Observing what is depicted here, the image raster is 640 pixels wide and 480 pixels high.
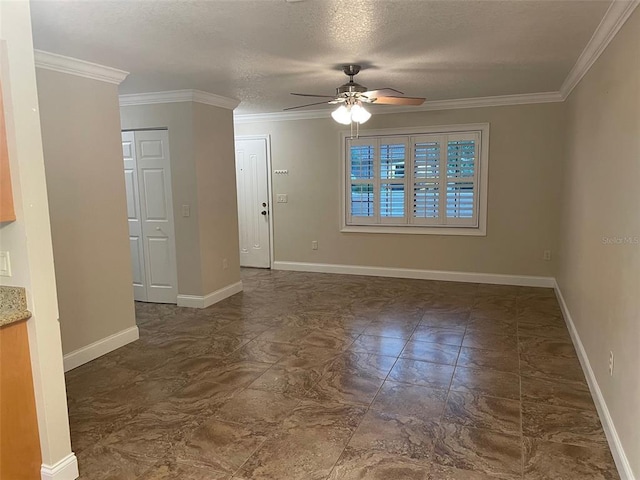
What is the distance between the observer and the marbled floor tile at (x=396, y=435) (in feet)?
8.07

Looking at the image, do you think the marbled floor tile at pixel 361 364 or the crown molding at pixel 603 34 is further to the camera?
the marbled floor tile at pixel 361 364

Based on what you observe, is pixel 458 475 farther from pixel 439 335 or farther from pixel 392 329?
pixel 392 329

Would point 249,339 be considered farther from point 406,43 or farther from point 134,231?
point 406,43

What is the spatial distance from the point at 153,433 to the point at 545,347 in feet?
10.1

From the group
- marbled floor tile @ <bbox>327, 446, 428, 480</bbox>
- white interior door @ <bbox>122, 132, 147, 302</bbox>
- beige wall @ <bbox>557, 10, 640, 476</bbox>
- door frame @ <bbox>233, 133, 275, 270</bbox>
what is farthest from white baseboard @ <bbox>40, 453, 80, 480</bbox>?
door frame @ <bbox>233, 133, 275, 270</bbox>

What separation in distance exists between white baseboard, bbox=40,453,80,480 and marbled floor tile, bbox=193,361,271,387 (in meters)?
1.12

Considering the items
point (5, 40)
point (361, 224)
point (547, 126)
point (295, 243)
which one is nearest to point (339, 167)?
point (361, 224)

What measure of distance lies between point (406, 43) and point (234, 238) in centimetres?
333

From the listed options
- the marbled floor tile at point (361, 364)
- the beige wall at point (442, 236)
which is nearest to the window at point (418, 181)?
the beige wall at point (442, 236)

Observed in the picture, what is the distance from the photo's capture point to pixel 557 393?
3037 mm

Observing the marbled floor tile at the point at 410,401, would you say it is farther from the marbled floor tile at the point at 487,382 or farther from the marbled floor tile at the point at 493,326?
the marbled floor tile at the point at 493,326

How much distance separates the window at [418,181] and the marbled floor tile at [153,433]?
425cm

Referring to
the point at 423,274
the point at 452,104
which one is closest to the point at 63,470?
the point at 423,274

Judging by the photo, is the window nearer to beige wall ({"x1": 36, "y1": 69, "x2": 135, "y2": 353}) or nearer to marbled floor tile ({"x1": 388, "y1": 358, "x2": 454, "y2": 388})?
marbled floor tile ({"x1": 388, "y1": 358, "x2": 454, "y2": 388})
